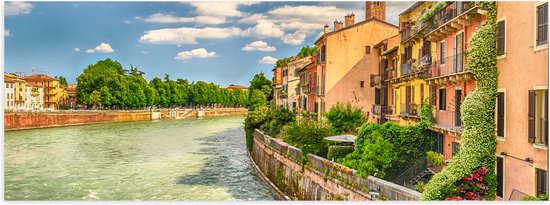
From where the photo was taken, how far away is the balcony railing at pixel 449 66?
11.4m

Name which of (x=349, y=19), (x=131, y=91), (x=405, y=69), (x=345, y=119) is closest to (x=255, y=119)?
(x=349, y=19)

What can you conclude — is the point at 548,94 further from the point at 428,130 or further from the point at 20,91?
the point at 20,91

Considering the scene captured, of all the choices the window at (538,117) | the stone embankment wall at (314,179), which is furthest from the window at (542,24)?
the stone embankment wall at (314,179)

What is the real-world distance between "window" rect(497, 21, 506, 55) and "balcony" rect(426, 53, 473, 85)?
3.15ft

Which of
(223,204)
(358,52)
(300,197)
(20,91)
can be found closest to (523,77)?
(223,204)

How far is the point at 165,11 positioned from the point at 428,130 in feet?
21.9

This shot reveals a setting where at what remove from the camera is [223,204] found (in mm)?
10750

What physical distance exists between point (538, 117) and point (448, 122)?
3.68 m

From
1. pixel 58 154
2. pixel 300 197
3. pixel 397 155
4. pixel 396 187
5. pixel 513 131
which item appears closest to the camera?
pixel 513 131

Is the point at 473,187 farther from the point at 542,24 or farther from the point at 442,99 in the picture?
the point at 442,99

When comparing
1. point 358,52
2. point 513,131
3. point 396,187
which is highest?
point 358,52

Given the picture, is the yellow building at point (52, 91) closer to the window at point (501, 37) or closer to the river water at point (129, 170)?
the river water at point (129, 170)

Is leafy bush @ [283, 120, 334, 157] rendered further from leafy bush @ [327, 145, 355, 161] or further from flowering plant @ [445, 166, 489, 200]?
flowering plant @ [445, 166, 489, 200]

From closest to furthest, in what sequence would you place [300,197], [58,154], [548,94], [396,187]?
[548,94] → [396,187] → [300,197] → [58,154]
